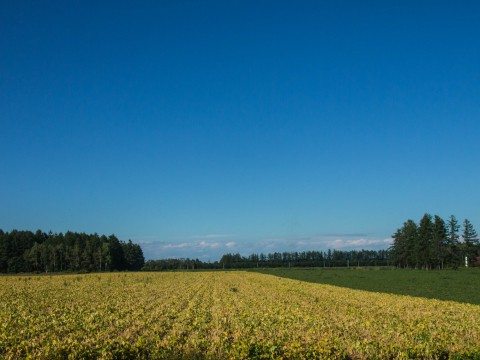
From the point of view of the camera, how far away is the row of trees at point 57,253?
439 ft

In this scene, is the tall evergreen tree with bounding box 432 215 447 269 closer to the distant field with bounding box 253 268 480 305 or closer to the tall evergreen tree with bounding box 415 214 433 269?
the tall evergreen tree with bounding box 415 214 433 269

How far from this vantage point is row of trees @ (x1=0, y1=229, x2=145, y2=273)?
134 metres

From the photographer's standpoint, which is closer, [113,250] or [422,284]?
[422,284]

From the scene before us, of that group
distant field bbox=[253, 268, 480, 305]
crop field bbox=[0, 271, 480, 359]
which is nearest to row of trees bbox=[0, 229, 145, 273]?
distant field bbox=[253, 268, 480, 305]

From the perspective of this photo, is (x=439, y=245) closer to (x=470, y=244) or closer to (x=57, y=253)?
(x=470, y=244)

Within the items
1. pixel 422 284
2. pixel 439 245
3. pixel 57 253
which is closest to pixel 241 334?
pixel 422 284

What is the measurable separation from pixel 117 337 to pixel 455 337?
10975 millimetres

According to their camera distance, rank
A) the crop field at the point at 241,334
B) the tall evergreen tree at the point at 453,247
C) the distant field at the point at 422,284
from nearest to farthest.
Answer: the crop field at the point at 241,334
the distant field at the point at 422,284
the tall evergreen tree at the point at 453,247

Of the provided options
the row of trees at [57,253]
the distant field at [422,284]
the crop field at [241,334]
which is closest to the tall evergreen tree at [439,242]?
the distant field at [422,284]

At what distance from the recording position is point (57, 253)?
460ft

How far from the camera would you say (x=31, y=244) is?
142750 millimetres

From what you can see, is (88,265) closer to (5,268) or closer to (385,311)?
(5,268)

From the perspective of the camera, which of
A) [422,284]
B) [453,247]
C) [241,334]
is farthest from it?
[453,247]

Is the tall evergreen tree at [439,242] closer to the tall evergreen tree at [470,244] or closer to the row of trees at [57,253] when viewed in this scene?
the tall evergreen tree at [470,244]
